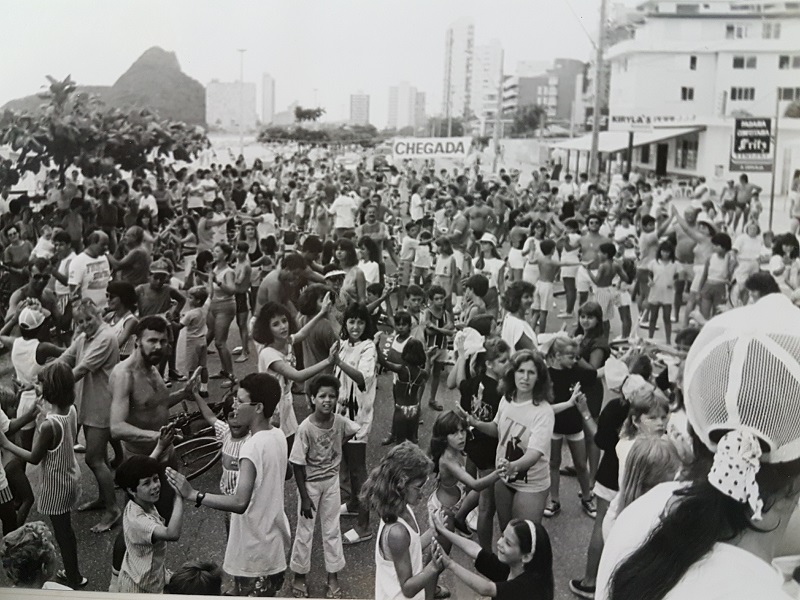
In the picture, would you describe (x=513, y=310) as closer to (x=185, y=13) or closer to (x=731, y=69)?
(x=731, y=69)

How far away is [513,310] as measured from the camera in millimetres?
3941

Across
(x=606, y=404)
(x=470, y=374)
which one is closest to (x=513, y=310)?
(x=470, y=374)

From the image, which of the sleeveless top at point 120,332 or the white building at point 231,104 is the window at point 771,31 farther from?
the sleeveless top at point 120,332

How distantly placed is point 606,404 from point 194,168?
255 centimetres

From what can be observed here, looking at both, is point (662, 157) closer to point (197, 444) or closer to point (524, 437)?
point (524, 437)

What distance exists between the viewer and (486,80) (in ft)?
12.9

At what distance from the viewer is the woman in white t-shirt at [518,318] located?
3812 millimetres

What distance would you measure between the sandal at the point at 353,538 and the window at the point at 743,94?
254 centimetres

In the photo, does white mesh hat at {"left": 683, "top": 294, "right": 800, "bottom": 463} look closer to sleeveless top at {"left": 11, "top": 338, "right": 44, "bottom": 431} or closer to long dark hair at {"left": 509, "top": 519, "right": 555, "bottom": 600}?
long dark hair at {"left": 509, "top": 519, "right": 555, "bottom": 600}

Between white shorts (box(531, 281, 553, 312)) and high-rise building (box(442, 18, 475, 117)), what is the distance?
962 mm

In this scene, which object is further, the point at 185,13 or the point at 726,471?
the point at 185,13

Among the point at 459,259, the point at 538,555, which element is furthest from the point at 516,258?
the point at 538,555

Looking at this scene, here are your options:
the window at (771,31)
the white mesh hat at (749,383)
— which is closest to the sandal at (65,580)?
the white mesh hat at (749,383)

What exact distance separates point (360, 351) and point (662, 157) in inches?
65.6
